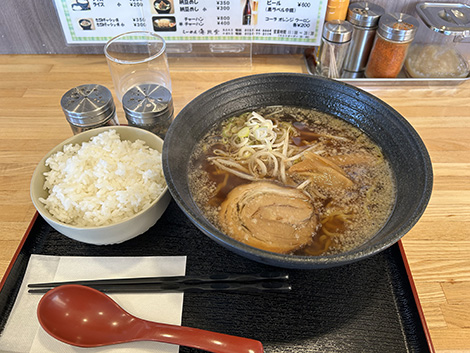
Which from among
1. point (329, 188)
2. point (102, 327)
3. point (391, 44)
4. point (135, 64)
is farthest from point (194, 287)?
point (391, 44)

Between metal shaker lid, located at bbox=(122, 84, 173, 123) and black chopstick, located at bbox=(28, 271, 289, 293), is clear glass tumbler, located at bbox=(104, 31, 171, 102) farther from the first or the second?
black chopstick, located at bbox=(28, 271, 289, 293)

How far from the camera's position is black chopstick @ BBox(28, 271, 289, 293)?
1230mm

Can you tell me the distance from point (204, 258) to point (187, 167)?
343 millimetres

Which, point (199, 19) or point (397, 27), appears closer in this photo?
point (397, 27)

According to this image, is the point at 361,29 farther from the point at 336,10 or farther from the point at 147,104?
the point at 147,104

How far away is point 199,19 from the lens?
2.06 metres

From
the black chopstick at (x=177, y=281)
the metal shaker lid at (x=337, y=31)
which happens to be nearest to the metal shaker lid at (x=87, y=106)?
the black chopstick at (x=177, y=281)

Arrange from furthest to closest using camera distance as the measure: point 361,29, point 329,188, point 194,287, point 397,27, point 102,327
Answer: point 361,29 < point 397,27 < point 329,188 < point 194,287 < point 102,327

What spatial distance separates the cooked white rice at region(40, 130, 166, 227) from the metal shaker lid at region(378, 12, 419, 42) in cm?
135

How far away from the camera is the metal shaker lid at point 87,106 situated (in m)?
1.52

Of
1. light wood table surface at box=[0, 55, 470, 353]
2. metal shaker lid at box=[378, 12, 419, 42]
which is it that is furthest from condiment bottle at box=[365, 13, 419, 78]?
light wood table surface at box=[0, 55, 470, 353]

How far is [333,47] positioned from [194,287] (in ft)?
4.77

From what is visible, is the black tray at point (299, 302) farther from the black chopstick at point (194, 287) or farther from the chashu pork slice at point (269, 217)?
the chashu pork slice at point (269, 217)

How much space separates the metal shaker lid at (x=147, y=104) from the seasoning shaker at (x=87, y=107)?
0.08 metres
